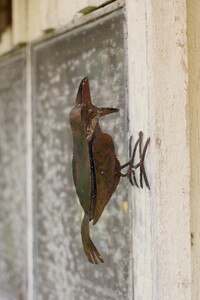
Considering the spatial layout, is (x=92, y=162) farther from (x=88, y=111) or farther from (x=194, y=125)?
(x=194, y=125)

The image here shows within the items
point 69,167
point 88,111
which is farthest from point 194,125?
point 69,167

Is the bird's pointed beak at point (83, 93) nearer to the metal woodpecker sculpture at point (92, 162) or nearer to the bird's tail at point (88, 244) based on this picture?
the metal woodpecker sculpture at point (92, 162)

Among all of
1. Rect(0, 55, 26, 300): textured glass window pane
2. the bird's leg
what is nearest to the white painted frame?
the bird's leg

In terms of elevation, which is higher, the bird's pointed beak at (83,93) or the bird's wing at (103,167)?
the bird's pointed beak at (83,93)

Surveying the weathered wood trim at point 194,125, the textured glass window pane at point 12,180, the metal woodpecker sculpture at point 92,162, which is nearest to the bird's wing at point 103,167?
the metal woodpecker sculpture at point 92,162

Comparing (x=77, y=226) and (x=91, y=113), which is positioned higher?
(x=91, y=113)

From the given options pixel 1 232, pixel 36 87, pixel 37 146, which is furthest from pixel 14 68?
pixel 1 232

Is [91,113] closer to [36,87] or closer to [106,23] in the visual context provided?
[106,23]
